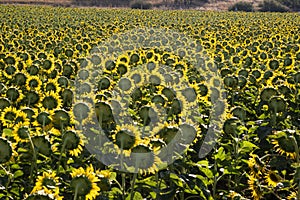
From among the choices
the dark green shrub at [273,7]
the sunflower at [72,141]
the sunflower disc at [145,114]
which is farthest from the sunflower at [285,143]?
the dark green shrub at [273,7]

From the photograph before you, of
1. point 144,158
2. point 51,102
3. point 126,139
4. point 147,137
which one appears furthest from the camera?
point 51,102

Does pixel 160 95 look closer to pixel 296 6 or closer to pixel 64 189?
pixel 64 189

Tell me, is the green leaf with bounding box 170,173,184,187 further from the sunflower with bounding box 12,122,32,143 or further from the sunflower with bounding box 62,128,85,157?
the sunflower with bounding box 12,122,32,143

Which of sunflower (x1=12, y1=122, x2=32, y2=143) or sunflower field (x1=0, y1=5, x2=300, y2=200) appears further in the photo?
sunflower (x1=12, y1=122, x2=32, y2=143)

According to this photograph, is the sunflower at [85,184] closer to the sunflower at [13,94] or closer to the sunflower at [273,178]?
the sunflower at [273,178]

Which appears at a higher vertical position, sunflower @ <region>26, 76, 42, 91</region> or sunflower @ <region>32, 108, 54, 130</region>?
sunflower @ <region>26, 76, 42, 91</region>

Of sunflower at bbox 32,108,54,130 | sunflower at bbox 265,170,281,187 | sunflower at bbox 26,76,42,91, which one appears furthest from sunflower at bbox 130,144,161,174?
sunflower at bbox 26,76,42,91

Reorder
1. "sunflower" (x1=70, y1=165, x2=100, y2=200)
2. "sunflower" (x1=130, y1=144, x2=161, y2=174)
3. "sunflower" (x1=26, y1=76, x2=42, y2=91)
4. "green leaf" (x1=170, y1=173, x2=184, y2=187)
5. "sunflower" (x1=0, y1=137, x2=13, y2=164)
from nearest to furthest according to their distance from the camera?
"sunflower" (x1=70, y1=165, x2=100, y2=200) < "sunflower" (x1=130, y1=144, x2=161, y2=174) < "sunflower" (x1=0, y1=137, x2=13, y2=164) < "green leaf" (x1=170, y1=173, x2=184, y2=187) < "sunflower" (x1=26, y1=76, x2=42, y2=91)

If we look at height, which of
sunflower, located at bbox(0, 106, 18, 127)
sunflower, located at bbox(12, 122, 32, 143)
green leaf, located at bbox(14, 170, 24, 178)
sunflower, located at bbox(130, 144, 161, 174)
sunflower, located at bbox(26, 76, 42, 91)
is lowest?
green leaf, located at bbox(14, 170, 24, 178)

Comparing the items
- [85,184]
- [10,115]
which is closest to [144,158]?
[85,184]

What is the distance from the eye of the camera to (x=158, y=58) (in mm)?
7312

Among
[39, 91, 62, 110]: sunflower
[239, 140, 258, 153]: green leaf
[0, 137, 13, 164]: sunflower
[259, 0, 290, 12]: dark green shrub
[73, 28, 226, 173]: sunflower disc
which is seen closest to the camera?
[0, 137, 13, 164]: sunflower

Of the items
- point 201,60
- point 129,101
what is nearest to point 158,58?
point 201,60

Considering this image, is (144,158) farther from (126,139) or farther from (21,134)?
(21,134)
